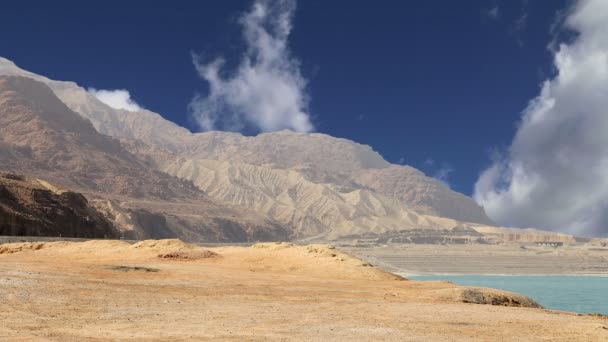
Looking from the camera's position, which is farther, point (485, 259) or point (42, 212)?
point (485, 259)

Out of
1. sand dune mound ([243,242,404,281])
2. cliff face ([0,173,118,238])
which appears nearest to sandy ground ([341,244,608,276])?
cliff face ([0,173,118,238])

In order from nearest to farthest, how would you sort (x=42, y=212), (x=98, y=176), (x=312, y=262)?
1. (x=312, y=262)
2. (x=42, y=212)
3. (x=98, y=176)

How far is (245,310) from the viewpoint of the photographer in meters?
17.2

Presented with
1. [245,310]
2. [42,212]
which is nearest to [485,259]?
[42,212]

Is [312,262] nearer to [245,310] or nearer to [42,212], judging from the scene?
[245,310]

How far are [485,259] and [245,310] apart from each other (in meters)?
140

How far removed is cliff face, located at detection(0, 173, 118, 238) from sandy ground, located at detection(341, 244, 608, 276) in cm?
7111

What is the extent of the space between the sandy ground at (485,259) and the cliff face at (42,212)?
233 feet

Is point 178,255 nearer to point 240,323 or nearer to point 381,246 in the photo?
point 240,323

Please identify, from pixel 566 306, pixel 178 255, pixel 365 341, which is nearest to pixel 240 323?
pixel 365 341

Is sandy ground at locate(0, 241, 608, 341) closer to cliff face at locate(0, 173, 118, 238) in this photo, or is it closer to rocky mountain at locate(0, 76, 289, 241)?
cliff face at locate(0, 173, 118, 238)

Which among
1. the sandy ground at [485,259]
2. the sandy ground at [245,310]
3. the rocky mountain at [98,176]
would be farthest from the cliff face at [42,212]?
the rocky mountain at [98,176]

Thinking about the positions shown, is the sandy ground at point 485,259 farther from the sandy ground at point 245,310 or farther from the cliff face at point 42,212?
the sandy ground at point 245,310

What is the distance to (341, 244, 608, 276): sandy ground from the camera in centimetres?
13150
